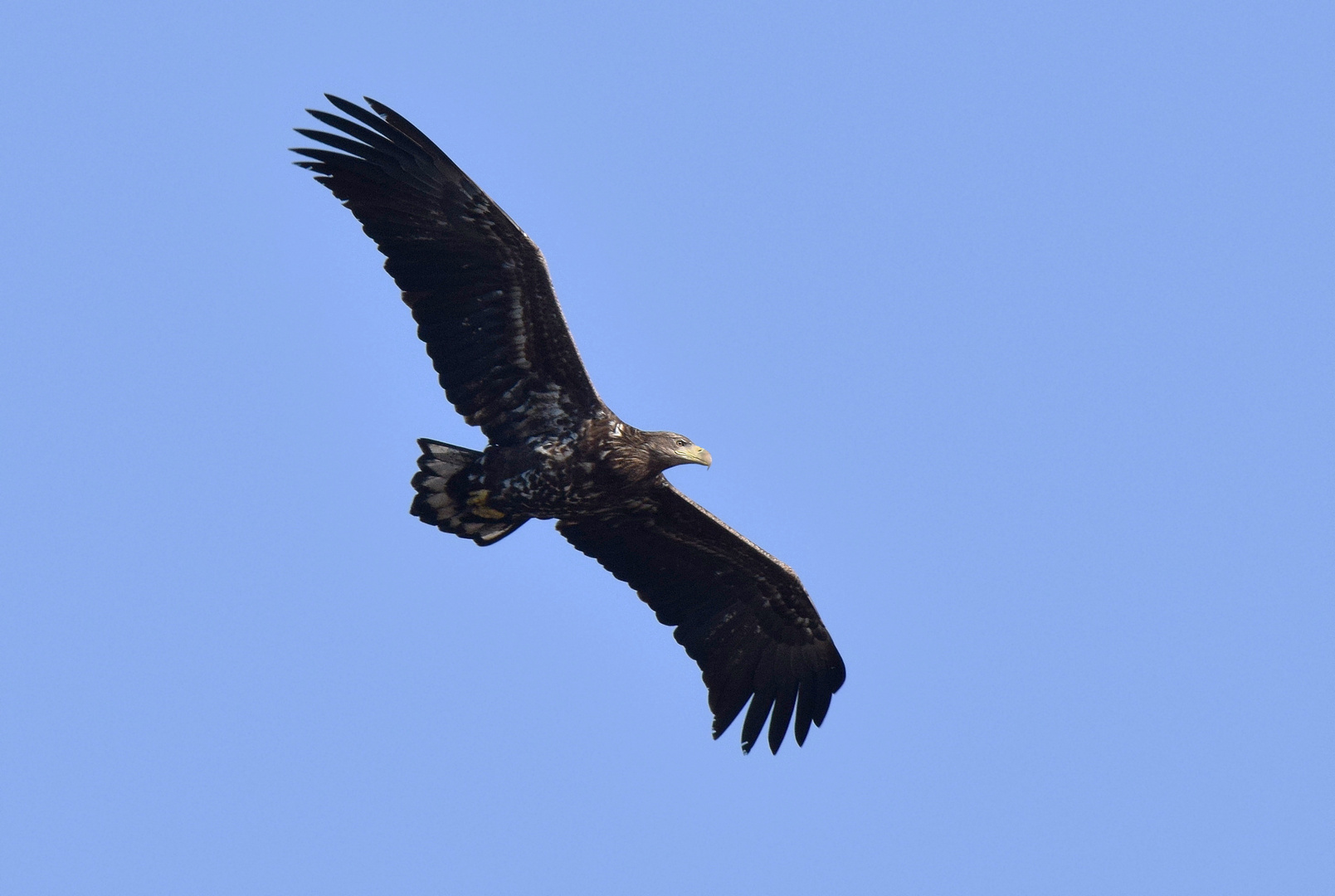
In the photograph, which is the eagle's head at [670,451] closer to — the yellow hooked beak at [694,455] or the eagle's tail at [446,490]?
the yellow hooked beak at [694,455]

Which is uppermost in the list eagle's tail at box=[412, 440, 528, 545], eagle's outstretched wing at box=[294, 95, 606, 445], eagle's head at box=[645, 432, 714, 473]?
eagle's outstretched wing at box=[294, 95, 606, 445]

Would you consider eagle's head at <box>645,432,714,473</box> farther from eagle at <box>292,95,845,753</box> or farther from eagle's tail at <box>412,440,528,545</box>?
eagle's tail at <box>412,440,528,545</box>

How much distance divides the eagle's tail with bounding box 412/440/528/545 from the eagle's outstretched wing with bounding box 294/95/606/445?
0.59m

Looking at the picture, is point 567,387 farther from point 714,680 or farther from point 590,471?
point 714,680

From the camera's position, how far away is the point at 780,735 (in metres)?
18.1

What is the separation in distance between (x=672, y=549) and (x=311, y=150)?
523 centimetres

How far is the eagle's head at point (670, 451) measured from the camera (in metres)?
16.5

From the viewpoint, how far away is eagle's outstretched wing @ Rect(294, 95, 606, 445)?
52.5ft

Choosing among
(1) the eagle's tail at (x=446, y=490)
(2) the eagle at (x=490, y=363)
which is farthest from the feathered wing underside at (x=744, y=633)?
(1) the eagle's tail at (x=446, y=490)

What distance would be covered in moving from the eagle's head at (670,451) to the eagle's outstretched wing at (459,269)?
1.88ft

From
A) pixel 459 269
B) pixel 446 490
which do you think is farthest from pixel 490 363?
pixel 446 490

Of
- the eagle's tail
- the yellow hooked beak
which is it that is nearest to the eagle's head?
the yellow hooked beak

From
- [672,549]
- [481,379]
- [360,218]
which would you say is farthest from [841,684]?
[360,218]

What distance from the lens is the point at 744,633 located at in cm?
1820
